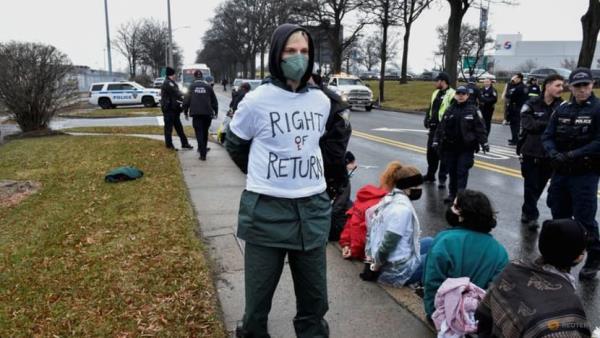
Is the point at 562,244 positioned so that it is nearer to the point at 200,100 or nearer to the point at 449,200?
the point at 449,200

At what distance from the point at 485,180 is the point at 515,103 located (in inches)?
233

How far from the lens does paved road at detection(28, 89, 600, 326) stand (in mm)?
5316

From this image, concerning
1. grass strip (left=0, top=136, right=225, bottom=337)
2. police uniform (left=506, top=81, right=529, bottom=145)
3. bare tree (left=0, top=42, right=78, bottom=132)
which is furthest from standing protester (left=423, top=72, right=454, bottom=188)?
A: bare tree (left=0, top=42, right=78, bottom=132)

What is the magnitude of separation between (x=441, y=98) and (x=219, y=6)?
71076 mm

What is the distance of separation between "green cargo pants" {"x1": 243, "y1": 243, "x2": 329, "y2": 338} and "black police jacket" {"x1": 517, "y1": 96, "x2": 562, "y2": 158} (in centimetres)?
403

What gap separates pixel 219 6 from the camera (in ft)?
244

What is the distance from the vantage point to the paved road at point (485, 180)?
532 cm

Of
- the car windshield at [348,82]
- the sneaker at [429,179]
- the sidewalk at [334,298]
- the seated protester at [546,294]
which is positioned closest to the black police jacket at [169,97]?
the sidewalk at [334,298]

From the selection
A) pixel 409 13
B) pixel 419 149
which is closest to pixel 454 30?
pixel 409 13

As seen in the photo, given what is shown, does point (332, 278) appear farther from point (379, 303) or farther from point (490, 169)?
point (490, 169)

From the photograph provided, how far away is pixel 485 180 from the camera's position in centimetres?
862

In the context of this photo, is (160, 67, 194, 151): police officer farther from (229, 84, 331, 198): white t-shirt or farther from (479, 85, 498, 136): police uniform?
(479, 85, 498, 136): police uniform

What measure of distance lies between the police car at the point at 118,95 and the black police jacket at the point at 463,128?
26748mm

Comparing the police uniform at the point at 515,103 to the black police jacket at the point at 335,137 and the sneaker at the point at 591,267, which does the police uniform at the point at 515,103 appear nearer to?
the sneaker at the point at 591,267
